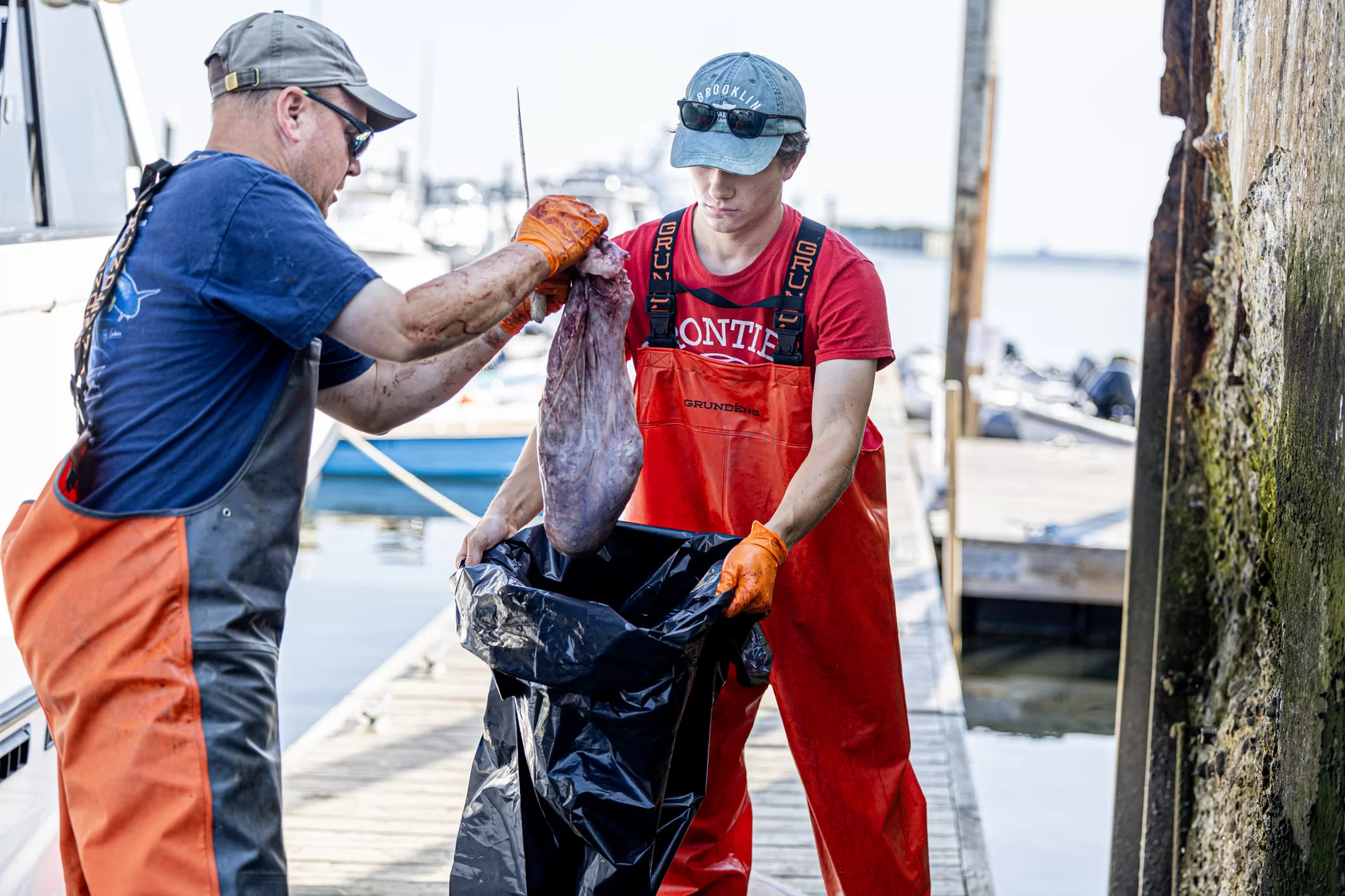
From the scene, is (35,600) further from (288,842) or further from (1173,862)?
(1173,862)

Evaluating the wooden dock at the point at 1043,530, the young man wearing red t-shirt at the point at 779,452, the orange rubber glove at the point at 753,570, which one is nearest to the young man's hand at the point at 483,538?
the young man wearing red t-shirt at the point at 779,452

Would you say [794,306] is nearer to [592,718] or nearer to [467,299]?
[467,299]

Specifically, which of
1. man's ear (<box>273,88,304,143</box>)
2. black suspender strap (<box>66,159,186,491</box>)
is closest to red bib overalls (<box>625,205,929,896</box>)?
man's ear (<box>273,88,304,143</box>)

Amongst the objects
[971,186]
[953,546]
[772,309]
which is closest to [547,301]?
[772,309]

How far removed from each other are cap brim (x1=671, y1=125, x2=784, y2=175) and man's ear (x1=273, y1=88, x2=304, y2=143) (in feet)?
2.22

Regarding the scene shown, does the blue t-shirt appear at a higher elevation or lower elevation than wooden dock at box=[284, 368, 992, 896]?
higher

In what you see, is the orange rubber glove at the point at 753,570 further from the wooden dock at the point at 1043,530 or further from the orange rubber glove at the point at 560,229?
the wooden dock at the point at 1043,530

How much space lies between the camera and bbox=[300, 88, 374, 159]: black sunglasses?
6.37 feet

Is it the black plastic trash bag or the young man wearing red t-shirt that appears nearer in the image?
the black plastic trash bag

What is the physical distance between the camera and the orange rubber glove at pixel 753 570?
2051 millimetres

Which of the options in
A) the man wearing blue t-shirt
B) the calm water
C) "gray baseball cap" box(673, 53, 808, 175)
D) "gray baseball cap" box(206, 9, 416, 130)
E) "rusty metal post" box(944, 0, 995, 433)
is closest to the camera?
the man wearing blue t-shirt

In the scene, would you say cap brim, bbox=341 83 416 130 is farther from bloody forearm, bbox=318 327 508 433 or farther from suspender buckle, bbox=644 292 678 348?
suspender buckle, bbox=644 292 678 348

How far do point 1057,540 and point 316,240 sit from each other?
21.3 ft

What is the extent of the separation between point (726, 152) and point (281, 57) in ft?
2.63
